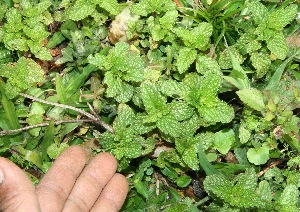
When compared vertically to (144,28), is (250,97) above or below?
below

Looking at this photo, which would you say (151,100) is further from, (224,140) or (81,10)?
(81,10)

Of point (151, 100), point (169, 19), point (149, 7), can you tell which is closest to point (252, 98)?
point (151, 100)

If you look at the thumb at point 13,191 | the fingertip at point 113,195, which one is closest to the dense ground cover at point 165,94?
the fingertip at point 113,195

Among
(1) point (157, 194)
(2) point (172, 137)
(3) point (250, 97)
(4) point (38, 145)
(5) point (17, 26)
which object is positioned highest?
(5) point (17, 26)

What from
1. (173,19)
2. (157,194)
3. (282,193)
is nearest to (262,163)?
(282,193)

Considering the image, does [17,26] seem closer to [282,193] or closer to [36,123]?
[36,123]

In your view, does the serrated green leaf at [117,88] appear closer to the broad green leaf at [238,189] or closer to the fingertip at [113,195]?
the fingertip at [113,195]

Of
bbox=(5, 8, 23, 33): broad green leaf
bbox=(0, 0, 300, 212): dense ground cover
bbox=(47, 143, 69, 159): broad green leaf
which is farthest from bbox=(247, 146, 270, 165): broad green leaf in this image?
bbox=(5, 8, 23, 33): broad green leaf
